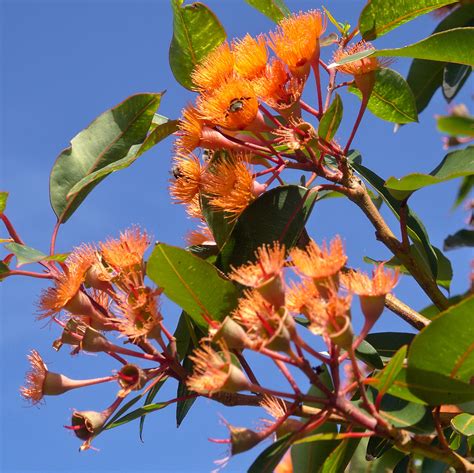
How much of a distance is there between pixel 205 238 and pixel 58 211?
428mm

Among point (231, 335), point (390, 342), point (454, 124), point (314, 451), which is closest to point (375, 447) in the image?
point (314, 451)

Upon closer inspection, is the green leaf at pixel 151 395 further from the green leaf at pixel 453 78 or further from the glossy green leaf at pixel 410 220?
the green leaf at pixel 453 78

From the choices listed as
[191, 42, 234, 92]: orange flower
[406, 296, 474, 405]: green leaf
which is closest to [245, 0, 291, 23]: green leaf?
[191, 42, 234, 92]: orange flower

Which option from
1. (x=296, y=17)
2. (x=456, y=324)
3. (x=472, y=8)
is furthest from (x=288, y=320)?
(x=472, y=8)

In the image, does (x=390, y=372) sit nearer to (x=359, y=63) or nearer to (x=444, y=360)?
(x=444, y=360)

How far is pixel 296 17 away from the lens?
186cm

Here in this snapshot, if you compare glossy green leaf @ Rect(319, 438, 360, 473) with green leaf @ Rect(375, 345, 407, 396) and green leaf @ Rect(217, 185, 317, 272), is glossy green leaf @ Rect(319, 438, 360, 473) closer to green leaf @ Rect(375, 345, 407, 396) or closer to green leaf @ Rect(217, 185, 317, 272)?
green leaf @ Rect(375, 345, 407, 396)

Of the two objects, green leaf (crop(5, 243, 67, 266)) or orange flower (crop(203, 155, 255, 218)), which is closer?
green leaf (crop(5, 243, 67, 266))

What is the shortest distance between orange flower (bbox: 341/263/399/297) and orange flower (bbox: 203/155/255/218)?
0.43m

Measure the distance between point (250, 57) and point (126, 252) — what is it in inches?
23.0

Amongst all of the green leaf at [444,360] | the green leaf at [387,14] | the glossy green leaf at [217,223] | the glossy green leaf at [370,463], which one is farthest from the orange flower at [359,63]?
the glossy green leaf at [370,463]

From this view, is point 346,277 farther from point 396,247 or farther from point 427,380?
point 396,247

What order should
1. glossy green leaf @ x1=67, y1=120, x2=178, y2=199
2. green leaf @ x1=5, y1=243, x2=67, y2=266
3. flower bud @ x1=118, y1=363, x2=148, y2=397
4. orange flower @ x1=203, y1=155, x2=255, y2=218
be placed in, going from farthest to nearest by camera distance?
glossy green leaf @ x1=67, y1=120, x2=178, y2=199, orange flower @ x1=203, y1=155, x2=255, y2=218, green leaf @ x1=5, y1=243, x2=67, y2=266, flower bud @ x1=118, y1=363, x2=148, y2=397

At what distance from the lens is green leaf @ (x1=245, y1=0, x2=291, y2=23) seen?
220cm
